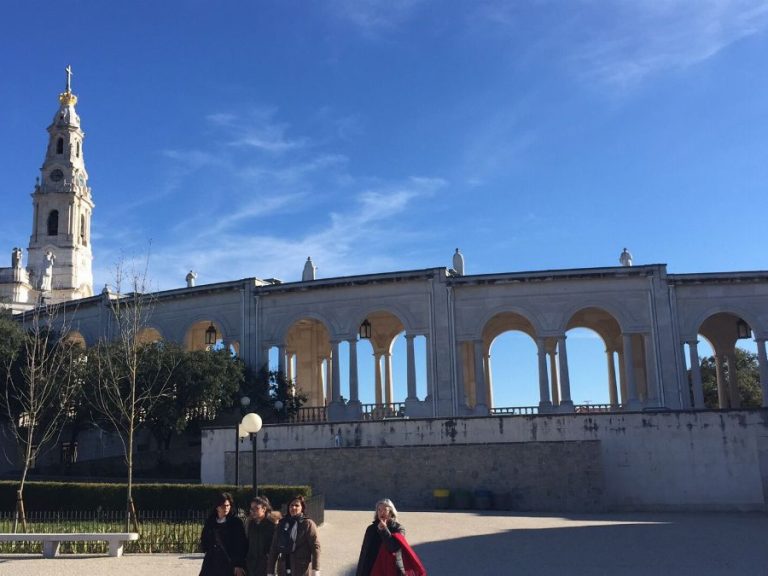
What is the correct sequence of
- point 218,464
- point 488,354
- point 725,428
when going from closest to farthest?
1. point 725,428
2. point 218,464
3. point 488,354

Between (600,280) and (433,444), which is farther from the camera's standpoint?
(600,280)

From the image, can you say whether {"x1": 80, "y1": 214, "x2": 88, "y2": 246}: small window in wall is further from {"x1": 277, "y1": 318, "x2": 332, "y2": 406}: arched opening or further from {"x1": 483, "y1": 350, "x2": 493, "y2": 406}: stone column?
{"x1": 483, "y1": 350, "x2": 493, "y2": 406}: stone column

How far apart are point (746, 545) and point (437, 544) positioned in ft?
22.1

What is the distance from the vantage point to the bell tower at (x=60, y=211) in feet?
247

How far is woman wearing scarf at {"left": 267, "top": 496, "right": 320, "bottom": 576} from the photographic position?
959 cm

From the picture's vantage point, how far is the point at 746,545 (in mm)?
17859

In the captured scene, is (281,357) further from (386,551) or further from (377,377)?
(386,551)

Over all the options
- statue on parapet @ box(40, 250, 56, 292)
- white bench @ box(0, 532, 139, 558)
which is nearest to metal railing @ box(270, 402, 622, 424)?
white bench @ box(0, 532, 139, 558)

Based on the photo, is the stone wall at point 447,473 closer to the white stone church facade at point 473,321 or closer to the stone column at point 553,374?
the white stone church facade at point 473,321

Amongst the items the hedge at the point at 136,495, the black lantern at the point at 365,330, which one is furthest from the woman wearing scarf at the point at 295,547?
the black lantern at the point at 365,330

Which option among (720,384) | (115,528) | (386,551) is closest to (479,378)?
(720,384)

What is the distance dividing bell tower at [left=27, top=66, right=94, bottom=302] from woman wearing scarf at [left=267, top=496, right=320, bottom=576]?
231 feet

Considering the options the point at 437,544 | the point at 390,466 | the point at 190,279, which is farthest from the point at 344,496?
the point at 190,279

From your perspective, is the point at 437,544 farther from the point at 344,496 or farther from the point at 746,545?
the point at 344,496
